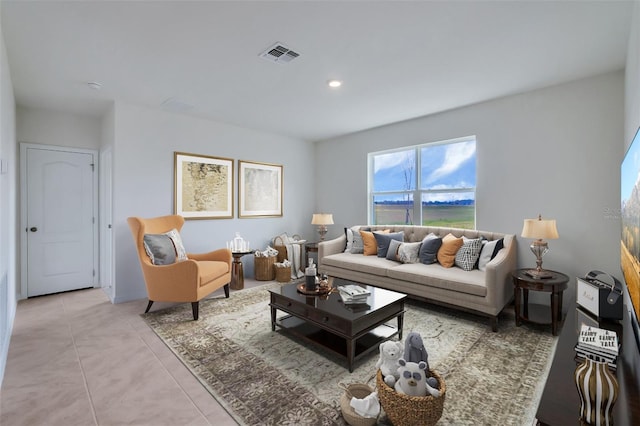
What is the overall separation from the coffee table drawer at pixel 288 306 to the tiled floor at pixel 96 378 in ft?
2.91

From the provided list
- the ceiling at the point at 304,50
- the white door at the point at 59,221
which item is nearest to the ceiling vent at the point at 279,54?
the ceiling at the point at 304,50

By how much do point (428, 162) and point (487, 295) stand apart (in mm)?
2250

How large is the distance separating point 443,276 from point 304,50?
262 centimetres

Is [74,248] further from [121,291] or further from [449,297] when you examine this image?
[449,297]

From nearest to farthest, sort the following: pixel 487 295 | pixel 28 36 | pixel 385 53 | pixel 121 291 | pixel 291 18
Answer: pixel 291 18
pixel 28 36
pixel 385 53
pixel 487 295
pixel 121 291

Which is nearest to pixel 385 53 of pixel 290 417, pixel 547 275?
pixel 547 275

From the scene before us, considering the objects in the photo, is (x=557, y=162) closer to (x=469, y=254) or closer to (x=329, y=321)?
(x=469, y=254)

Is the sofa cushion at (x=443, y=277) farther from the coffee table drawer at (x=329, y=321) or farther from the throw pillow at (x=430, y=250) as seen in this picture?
the coffee table drawer at (x=329, y=321)

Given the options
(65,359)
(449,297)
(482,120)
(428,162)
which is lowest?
(65,359)

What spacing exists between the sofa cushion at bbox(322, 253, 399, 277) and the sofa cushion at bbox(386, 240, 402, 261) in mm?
68

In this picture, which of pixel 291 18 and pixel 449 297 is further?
pixel 449 297

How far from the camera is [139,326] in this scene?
9.70ft

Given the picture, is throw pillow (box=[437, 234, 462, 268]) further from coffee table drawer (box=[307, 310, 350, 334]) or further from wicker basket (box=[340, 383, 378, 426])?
wicker basket (box=[340, 383, 378, 426])

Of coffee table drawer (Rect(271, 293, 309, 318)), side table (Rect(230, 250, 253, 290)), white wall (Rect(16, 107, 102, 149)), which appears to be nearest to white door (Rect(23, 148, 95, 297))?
white wall (Rect(16, 107, 102, 149))
